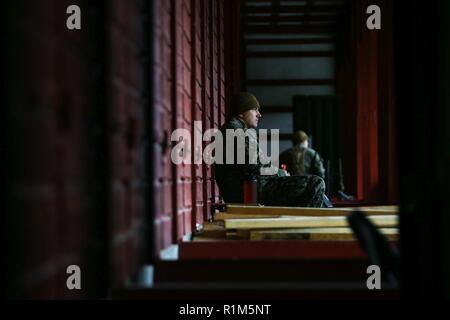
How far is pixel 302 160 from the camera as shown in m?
10.4

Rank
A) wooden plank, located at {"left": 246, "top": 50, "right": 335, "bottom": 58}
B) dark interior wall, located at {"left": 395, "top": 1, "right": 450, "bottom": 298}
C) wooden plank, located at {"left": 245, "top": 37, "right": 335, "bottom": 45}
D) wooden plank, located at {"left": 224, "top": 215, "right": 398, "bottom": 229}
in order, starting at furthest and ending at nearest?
wooden plank, located at {"left": 246, "top": 50, "right": 335, "bottom": 58} → wooden plank, located at {"left": 245, "top": 37, "right": 335, "bottom": 45} → wooden plank, located at {"left": 224, "top": 215, "right": 398, "bottom": 229} → dark interior wall, located at {"left": 395, "top": 1, "right": 450, "bottom": 298}

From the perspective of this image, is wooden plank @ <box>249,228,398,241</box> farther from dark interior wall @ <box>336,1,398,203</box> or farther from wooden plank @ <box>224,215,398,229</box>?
dark interior wall @ <box>336,1,398,203</box>

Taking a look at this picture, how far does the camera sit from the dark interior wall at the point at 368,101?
843cm

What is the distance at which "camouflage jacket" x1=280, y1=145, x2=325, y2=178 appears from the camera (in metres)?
10.3

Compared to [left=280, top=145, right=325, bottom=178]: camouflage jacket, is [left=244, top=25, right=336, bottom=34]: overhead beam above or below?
above

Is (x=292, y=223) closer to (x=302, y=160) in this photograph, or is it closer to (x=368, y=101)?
(x=302, y=160)

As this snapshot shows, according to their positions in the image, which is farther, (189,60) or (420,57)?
(189,60)

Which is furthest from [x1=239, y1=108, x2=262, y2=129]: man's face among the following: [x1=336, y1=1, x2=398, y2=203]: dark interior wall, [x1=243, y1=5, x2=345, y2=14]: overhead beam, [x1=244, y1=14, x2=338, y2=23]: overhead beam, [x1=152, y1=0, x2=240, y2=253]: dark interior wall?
[x1=244, y1=14, x2=338, y2=23]: overhead beam

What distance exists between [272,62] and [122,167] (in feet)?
44.3

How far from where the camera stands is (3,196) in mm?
1426

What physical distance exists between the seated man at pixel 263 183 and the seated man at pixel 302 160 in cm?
436

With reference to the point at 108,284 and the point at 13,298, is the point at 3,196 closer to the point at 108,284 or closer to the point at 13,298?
the point at 13,298

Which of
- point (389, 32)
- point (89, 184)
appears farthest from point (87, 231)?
point (389, 32)

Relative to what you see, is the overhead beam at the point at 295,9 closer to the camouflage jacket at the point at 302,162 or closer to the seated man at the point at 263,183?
the camouflage jacket at the point at 302,162
